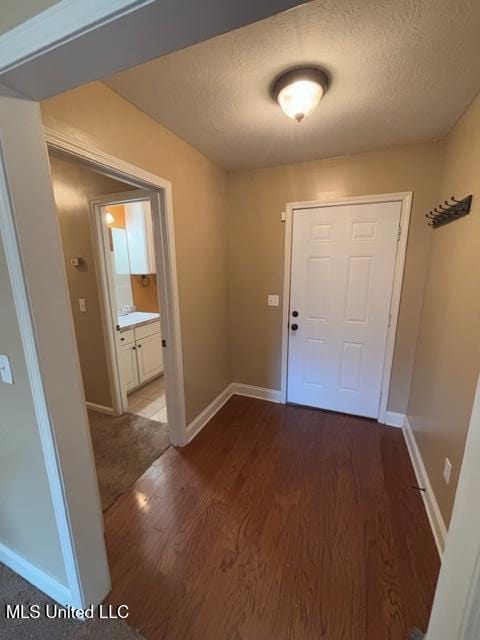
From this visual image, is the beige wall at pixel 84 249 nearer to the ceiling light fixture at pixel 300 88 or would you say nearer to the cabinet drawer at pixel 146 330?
the cabinet drawer at pixel 146 330

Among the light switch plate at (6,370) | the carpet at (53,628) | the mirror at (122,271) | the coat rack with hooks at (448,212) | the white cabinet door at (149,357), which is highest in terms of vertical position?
the coat rack with hooks at (448,212)

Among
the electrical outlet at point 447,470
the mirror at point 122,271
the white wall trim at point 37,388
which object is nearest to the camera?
the white wall trim at point 37,388

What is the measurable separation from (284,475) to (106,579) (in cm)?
121

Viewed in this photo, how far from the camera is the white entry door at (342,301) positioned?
2.37 metres

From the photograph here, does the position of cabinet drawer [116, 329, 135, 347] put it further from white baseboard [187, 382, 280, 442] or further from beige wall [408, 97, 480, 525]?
beige wall [408, 97, 480, 525]

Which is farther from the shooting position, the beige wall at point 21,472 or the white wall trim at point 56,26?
the beige wall at point 21,472

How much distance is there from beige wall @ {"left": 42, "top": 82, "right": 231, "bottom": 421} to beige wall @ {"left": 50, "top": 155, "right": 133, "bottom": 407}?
556 mm

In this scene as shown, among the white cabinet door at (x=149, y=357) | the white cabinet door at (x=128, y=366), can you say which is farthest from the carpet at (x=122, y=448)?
the white cabinet door at (x=149, y=357)

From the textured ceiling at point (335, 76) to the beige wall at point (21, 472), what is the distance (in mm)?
1235

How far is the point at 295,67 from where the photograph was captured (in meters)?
1.31

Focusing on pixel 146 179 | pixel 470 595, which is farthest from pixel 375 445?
pixel 146 179

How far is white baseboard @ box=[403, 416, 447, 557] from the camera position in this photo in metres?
1.48

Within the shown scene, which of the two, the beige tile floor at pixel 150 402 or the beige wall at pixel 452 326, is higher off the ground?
the beige wall at pixel 452 326

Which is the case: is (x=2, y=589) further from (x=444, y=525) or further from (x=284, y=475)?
(x=444, y=525)
